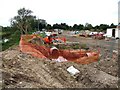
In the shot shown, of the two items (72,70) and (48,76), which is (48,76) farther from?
(72,70)

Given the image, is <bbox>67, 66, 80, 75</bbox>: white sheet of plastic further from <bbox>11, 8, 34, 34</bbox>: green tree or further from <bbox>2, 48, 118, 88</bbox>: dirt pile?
<bbox>11, 8, 34, 34</bbox>: green tree

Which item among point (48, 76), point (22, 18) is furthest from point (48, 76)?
point (22, 18)

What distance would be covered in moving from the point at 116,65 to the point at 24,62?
5448 mm

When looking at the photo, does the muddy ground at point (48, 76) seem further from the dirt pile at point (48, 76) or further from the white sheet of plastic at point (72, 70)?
the white sheet of plastic at point (72, 70)

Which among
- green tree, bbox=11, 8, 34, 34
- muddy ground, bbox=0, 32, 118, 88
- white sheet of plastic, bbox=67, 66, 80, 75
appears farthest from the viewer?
green tree, bbox=11, 8, 34, 34

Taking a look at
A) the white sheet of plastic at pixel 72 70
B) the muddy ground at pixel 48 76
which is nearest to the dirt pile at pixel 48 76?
the muddy ground at pixel 48 76

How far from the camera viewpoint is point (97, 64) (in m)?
14.7

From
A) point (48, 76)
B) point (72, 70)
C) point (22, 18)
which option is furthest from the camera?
point (22, 18)

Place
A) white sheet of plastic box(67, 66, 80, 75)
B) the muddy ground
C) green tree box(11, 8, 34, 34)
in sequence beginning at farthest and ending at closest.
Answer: green tree box(11, 8, 34, 34) → white sheet of plastic box(67, 66, 80, 75) → the muddy ground

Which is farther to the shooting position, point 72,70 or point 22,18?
point 22,18

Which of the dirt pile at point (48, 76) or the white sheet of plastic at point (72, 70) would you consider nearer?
the dirt pile at point (48, 76)

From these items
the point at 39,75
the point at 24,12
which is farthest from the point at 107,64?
the point at 24,12

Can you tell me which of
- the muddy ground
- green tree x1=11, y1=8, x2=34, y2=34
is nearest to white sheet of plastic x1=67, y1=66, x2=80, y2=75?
the muddy ground

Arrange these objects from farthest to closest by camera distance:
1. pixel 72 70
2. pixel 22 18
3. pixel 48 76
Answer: pixel 22 18 < pixel 72 70 < pixel 48 76
